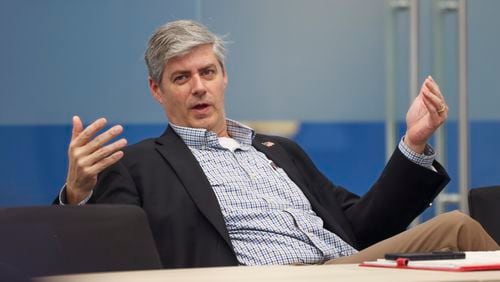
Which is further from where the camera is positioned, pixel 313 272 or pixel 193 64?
pixel 193 64

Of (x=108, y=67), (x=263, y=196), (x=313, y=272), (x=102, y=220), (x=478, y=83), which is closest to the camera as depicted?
(x=313, y=272)

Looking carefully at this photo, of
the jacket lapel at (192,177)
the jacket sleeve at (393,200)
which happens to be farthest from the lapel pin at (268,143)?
the jacket lapel at (192,177)

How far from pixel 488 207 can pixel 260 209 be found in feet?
2.27

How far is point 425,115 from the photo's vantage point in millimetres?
3279

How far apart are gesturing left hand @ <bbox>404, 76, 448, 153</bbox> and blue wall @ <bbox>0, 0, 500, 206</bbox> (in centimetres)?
201

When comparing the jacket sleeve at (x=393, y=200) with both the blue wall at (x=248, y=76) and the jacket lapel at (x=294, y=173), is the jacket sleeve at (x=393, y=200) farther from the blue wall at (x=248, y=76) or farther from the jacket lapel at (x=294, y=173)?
the blue wall at (x=248, y=76)

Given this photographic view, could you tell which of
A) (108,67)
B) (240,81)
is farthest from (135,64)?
(240,81)

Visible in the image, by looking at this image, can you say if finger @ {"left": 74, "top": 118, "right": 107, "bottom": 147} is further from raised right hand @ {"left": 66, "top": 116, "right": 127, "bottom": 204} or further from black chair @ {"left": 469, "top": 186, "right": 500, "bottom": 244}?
black chair @ {"left": 469, "top": 186, "right": 500, "bottom": 244}

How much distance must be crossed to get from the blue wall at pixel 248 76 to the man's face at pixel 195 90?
156 centimetres

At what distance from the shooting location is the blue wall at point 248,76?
16.2ft

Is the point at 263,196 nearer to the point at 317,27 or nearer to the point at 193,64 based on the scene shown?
the point at 193,64

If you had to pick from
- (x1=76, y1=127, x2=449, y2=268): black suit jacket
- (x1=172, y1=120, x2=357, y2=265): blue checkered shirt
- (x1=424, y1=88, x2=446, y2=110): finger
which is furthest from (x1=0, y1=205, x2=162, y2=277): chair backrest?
(x1=424, y1=88, x2=446, y2=110): finger

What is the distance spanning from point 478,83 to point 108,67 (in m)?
1.89

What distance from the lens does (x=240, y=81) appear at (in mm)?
5266
